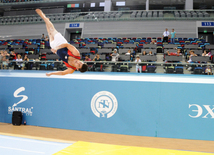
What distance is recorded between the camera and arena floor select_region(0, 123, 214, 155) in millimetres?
3883

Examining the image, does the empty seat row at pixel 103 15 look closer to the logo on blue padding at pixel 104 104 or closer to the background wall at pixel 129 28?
the background wall at pixel 129 28

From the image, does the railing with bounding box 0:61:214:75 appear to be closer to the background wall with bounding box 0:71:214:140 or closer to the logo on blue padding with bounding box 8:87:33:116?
the background wall with bounding box 0:71:214:140

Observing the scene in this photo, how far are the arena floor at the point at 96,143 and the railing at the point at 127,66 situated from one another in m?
2.21

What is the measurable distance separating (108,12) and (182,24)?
6.39 m

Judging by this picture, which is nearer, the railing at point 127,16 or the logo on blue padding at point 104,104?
Result: the logo on blue padding at point 104,104

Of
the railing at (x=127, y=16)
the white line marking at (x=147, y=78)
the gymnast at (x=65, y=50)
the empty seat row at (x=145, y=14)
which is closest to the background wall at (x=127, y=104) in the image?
the white line marking at (x=147, y=78)

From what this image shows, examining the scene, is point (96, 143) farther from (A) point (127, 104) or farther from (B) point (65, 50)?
(B) point (65, 50)

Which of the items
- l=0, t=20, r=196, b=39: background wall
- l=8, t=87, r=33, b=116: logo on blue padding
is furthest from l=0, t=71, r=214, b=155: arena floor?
l=0, t=20, r=196, b=39: background wall

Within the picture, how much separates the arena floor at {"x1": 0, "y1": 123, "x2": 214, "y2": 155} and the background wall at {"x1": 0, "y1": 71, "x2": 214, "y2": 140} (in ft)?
0.84

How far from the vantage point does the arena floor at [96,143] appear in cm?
388

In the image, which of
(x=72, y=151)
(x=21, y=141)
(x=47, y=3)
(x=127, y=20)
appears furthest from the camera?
(x=47, y=3)

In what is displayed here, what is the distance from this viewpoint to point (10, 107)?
694cm

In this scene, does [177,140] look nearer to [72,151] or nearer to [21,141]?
[72,151]

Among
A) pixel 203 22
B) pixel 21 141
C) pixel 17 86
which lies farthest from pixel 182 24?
pixel 21 141
